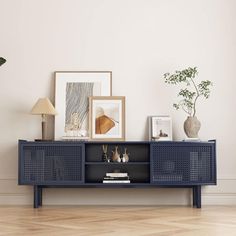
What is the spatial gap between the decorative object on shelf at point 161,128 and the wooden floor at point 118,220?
776mm

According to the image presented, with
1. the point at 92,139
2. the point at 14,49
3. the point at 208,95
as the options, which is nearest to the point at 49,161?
the point at 92,139

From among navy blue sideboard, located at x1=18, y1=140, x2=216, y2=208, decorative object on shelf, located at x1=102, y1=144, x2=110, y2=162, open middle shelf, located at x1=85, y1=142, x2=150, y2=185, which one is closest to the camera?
navy blue sideboard, located at x1=18, y1=140, x2=216, y2=208

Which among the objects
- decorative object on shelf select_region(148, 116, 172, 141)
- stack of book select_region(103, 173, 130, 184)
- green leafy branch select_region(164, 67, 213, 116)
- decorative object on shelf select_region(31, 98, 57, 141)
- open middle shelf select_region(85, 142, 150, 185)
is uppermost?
green leafy branch select_region(164, 67, 213, 116)

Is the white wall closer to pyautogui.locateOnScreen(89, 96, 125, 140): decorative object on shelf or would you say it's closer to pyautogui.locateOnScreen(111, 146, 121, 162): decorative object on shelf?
pyautogui.locateOnScreen(89, 96, 125, 140): decorative object on shelf

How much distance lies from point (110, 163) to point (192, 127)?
927mm

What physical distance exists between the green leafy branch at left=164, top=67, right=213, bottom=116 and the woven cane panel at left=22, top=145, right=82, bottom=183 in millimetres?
1240

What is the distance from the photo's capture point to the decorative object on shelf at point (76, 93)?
6.30m

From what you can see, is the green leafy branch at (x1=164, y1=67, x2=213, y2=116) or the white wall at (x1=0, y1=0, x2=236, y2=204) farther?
the white wall at (x1=0, y1=0, x2=236, y2=204)

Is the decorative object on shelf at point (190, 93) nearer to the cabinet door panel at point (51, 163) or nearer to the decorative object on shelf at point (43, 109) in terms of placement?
the cabinet door panel at point (51, 163)

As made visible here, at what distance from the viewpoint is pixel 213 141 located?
595cm

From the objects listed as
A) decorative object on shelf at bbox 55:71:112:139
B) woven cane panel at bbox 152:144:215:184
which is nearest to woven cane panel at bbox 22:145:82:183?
decorative object on shelf at bbox 55:71:112:139

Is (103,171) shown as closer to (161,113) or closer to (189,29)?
(161,113)

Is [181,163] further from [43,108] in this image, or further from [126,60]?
[43,108]

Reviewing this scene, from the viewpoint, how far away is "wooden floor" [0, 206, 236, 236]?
3.85m
